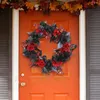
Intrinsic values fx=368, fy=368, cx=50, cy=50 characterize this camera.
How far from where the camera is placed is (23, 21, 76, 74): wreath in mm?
5488

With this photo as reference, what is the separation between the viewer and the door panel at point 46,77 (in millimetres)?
5520

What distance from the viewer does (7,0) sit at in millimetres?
5211

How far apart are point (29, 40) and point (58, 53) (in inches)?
18.7

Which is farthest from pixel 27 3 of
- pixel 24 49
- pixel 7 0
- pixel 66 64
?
pixel 66 64

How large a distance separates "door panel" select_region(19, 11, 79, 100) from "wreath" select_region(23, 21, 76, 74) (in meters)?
0.06

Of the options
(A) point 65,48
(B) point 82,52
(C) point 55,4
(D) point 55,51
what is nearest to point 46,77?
(D) point 55,51

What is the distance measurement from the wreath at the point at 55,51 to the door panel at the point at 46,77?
0.06m

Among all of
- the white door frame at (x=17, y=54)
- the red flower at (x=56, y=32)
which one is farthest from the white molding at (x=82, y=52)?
the red flower at (x=56, y=32)

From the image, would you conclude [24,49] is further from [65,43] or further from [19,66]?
[65,43]

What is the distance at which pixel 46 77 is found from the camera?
5523 millimetres

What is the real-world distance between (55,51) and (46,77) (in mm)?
413

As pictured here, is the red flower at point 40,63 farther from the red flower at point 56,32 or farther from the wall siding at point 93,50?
the wall siding at point 93,50

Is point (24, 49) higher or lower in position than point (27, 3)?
lower

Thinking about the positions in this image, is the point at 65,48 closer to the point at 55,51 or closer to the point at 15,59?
the point at 55,51
